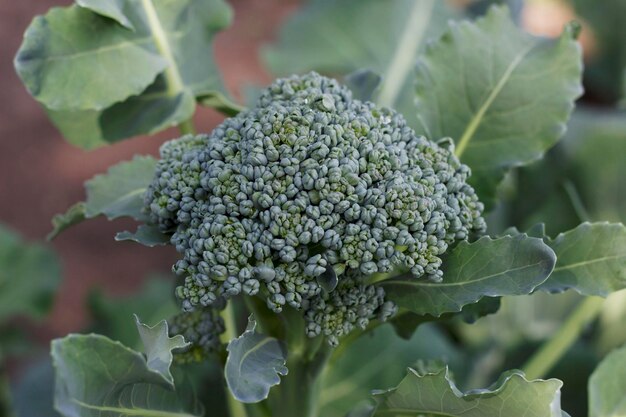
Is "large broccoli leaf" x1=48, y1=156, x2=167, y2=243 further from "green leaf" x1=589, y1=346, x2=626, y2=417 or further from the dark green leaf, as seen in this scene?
"green leaf" x1=589, y1=346, x2=626, y2=417

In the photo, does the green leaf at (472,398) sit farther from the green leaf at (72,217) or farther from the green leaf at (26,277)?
the green leaf at (26,277)

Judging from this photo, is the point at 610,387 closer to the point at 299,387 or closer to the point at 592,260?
the point at 592,260

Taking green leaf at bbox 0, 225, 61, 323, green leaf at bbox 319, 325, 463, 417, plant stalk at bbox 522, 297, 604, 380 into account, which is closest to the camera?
plant stalk at bbox 522, 297, 604, 380

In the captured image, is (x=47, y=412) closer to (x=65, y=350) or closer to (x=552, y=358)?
(x=65, y=350)

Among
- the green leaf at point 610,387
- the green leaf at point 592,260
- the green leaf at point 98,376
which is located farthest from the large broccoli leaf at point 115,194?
the green leaf at point 610,387

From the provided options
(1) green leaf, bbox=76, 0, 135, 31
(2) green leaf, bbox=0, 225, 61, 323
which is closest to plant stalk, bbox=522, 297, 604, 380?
(1) green leaf, bbox=76, 0, 135, 31
